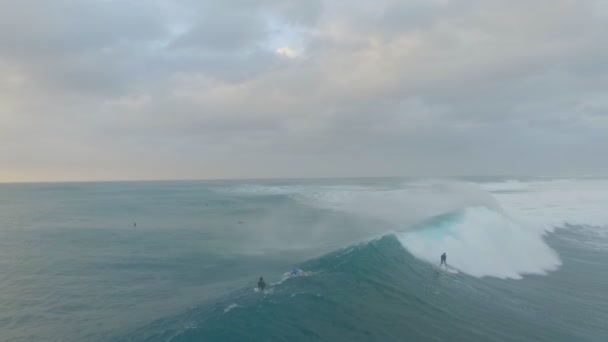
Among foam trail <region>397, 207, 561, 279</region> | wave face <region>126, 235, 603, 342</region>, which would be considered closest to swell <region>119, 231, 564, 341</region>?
wave face <region>126, 235, 603, 342</region>

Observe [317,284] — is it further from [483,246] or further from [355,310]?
[483,246]

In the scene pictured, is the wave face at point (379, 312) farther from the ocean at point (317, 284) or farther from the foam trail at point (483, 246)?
the foam trail at point (483, 246)

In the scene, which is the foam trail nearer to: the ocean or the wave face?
the ocean

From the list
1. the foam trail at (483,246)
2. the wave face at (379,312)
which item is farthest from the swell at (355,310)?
the foam trail at (483,246)

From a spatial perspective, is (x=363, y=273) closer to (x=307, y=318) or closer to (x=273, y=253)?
(x=307, y=318)

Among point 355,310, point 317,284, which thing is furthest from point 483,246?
point 355,310

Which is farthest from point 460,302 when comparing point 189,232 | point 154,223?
point 154,223

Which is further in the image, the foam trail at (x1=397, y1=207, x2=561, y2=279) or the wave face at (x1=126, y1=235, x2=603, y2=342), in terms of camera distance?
the foam trail at (x1=397, y1=207, x2=561, y2=279)

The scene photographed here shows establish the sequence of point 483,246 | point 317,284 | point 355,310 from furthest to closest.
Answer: point 483,246
point 317,284
point 355,310
